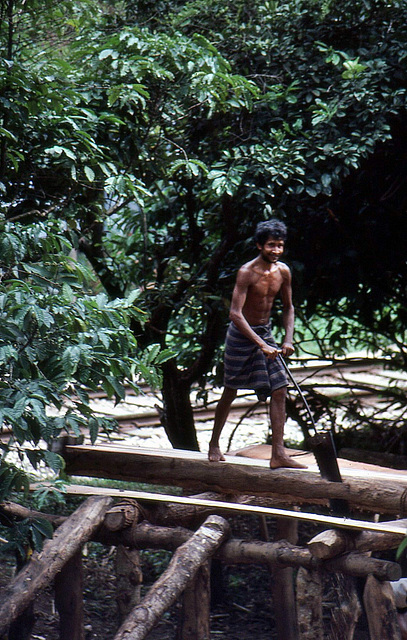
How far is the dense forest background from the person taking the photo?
4332 mm

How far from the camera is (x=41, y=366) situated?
12.7 feet

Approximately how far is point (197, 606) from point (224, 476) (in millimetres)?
795

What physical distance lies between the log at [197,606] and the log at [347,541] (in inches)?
32.2

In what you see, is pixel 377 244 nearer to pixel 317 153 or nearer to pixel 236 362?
pixel 317 153

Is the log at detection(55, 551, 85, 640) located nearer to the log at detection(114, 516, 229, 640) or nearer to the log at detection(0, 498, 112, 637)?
the log at detection(0, 498, 112, 637)

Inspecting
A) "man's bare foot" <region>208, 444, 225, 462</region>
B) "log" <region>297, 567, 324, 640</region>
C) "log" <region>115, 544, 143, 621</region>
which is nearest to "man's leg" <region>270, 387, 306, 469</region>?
"man's bare foot" <region>208, 444, 225, 462</region>

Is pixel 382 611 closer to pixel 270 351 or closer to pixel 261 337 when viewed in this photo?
pixel 270 351

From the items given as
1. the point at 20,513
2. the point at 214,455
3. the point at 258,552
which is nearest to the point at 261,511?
the point at 258,552

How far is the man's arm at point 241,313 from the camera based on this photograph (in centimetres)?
477

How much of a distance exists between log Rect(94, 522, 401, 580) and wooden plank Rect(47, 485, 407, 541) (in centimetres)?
17

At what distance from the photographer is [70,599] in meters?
4.96

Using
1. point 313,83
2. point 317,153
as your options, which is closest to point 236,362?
point 317,153

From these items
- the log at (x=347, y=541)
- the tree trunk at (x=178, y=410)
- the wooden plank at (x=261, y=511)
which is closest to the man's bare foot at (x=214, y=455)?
the wooden plank at (x=261, y=511)

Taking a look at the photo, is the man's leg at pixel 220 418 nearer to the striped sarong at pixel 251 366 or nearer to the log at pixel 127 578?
the striped sarong at pixel 251 366
